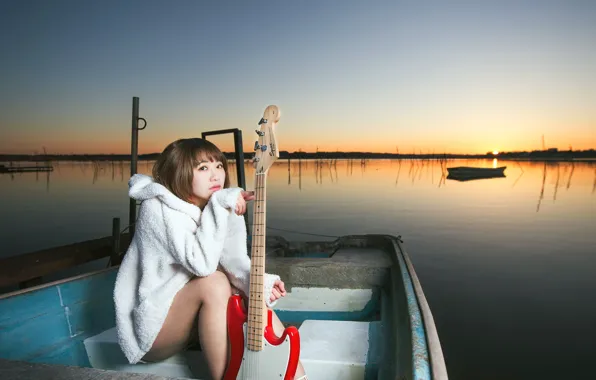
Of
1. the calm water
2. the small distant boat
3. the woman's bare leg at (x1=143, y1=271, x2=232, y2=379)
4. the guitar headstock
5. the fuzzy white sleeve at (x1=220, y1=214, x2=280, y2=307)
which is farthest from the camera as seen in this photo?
the small distant boat

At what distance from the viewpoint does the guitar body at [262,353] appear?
1.58 metres

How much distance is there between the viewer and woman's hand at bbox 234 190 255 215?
172 centimetres

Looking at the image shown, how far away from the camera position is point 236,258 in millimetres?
1927

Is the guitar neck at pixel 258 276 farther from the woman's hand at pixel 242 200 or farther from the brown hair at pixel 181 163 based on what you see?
the brown hair at pixel 181 163

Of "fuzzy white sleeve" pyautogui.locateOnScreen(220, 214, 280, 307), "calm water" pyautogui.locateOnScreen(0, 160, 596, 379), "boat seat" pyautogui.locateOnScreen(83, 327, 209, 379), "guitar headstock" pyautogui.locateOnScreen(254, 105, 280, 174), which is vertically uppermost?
"guitar headstock" pyautogui.locateOnScreen(254, 105, 280, 174)

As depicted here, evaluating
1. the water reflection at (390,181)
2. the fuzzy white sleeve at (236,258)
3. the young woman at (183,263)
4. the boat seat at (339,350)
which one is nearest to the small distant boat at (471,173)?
the water reflection at (390,181)

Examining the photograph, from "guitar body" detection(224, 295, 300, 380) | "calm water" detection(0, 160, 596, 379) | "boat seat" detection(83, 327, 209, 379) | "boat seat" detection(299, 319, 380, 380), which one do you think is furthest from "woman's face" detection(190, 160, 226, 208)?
"calm water" detection(0, 160, 596, 379)

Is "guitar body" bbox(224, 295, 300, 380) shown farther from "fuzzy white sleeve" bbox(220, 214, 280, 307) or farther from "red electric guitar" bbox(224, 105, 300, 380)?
"fuzzy white sleeve" bbox(220, 214, 280, 307)

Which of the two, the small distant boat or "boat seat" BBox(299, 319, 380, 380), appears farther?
the small distant boat

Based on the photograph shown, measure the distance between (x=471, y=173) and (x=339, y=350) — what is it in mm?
39461

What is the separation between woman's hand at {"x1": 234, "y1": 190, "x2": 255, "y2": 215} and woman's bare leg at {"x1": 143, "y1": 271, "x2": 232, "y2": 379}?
30 cm

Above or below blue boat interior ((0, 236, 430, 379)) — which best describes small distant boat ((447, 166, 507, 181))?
above

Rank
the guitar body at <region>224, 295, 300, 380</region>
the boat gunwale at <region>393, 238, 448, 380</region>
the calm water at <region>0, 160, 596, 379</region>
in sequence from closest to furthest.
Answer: the boat gunwale at <region>393, 238, 448, 380</region>, the guitar body at <region>224, 295, 300, 380</region>, the calm water at <region>0, 160, 596, 379</region>

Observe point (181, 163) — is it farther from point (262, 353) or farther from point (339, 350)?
point (339, 350)
